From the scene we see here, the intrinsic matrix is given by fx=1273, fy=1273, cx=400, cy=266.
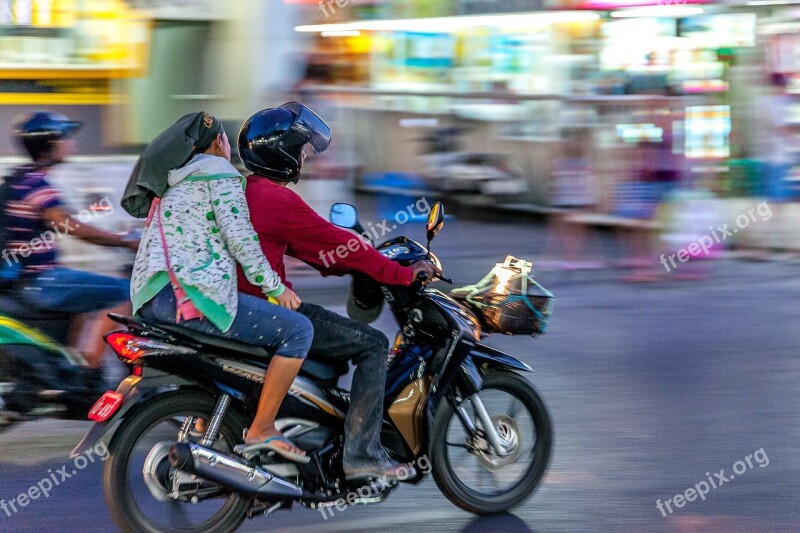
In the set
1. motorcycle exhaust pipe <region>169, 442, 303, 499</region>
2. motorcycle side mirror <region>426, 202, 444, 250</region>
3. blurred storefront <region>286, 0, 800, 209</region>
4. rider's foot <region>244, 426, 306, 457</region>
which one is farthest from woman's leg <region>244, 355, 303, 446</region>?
blurred storefront <region>286, 0, 800, 209</region>

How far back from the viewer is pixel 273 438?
15.7 feet

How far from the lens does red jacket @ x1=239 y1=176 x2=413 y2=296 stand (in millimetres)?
4816

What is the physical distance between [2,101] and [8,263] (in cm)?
649

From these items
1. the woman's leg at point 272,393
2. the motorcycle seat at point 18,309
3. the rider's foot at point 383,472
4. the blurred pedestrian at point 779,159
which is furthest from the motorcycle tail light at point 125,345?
the blurred pedestrian at point 779,159

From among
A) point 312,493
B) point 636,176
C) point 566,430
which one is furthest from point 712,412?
point 636,176

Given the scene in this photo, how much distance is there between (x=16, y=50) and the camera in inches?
466

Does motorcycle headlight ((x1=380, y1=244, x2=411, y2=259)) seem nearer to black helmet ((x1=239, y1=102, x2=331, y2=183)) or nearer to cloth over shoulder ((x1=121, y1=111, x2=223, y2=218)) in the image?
black helmet ((x1=239, y1=102, x2=331, y2=183))

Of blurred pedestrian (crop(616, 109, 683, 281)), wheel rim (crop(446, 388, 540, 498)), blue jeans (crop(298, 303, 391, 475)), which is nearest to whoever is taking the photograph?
blue jeans (crop(298, 303, 391, 475))

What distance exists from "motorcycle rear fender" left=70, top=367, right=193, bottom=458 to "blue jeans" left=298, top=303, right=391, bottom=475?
22.3 inches

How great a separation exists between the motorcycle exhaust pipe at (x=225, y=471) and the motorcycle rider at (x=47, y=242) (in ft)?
5.67

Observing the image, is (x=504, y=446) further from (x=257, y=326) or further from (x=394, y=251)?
(x=257, y=326)

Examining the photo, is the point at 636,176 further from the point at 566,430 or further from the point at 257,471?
the point at 257,471

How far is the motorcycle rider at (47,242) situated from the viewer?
6.10m

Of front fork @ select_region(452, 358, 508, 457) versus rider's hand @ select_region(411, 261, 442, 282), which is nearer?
rider's hand @ select_region(411, 261, 442, 282)
